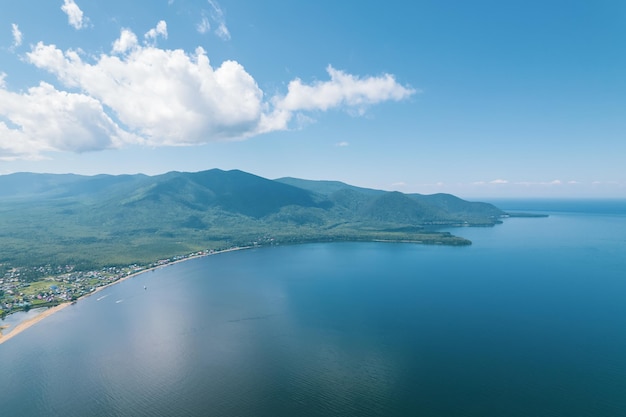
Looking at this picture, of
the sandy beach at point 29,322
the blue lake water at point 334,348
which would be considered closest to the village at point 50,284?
the sandy beach at point 29,322

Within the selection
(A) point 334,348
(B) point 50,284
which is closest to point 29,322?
(B) point 50,284

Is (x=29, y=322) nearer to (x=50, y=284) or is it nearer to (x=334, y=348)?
(x=50, y=284)

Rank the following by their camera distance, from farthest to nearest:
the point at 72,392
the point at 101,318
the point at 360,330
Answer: the point at 101,318
the point at 360,330
the point at 72,392

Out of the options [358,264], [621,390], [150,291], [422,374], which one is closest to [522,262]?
[358,264]

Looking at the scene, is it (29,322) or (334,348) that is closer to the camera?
(334,348)

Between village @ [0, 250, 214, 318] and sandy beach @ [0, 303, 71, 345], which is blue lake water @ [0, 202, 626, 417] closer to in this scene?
sandy beach @ [0, 303, 71, 345]

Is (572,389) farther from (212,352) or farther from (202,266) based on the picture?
(202,266)

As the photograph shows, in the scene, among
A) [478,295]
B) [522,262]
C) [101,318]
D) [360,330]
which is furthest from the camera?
[522,262]

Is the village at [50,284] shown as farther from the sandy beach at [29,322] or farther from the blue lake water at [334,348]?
the blue lake water at [334,348]
